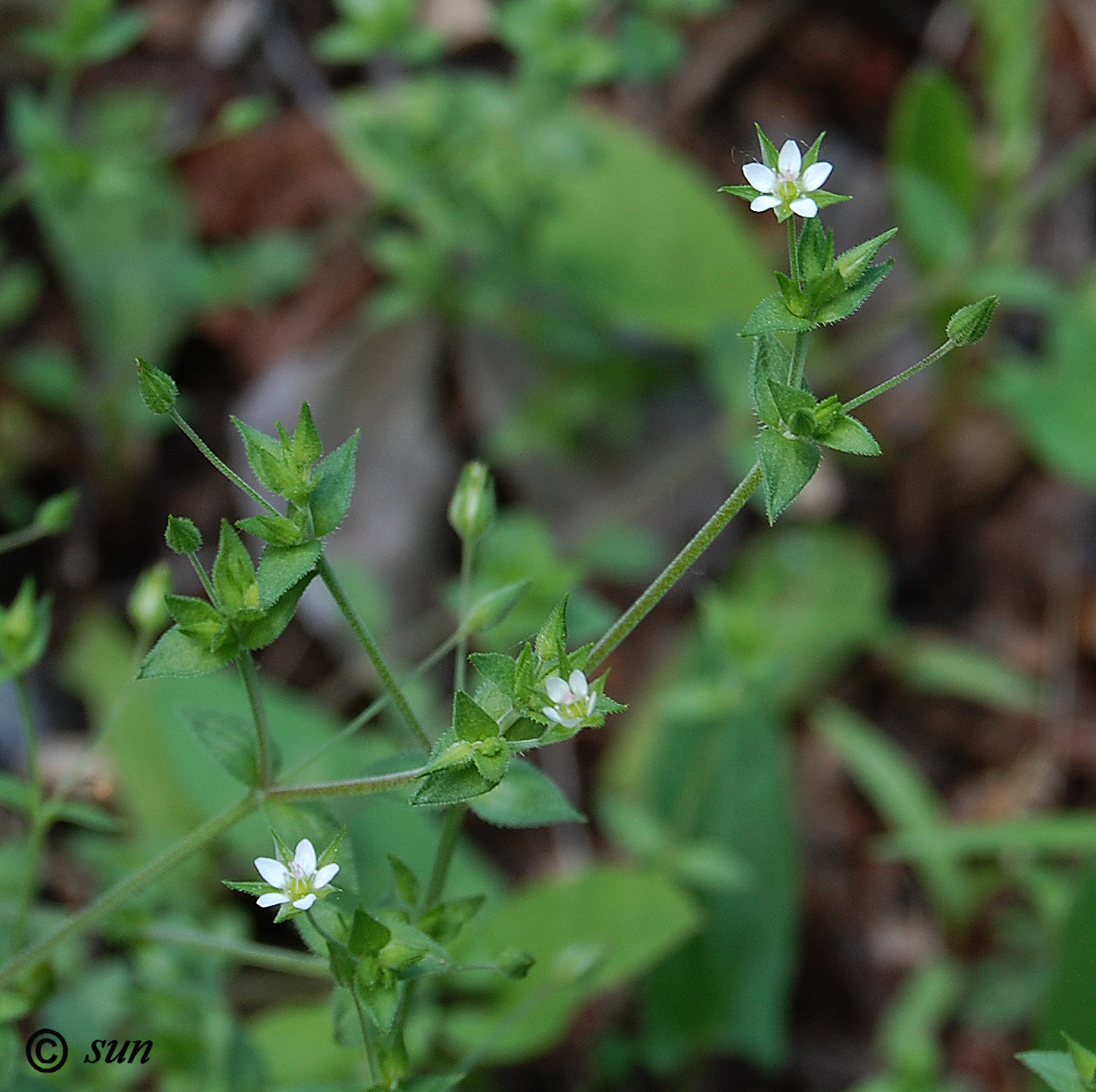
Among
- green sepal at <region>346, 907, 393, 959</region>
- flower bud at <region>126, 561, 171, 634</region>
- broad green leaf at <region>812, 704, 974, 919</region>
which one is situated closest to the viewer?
green sepal at <region>346, 907, 393, 959</region>

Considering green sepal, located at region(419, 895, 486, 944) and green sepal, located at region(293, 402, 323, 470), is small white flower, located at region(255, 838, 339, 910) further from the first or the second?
green sepal, located at region(293, 402, 323, 470)

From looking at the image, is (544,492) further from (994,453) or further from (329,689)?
(994,453)

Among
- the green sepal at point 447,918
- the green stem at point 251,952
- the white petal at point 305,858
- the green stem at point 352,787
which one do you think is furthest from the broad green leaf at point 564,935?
the white petal at point 305,858

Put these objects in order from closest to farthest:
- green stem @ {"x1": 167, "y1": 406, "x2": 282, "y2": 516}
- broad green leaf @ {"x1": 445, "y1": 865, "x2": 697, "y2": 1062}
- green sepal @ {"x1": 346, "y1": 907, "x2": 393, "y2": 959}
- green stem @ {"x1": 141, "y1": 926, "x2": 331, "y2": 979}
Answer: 1. green stem @ {"x1": 167, "y1": 406, "x2": 282, "y2": 516}
2. green sepal @ {"x1": 346, "y1": 907, "x2": 393, "y2": 959}
3. green stem @ {"x1": 141, "y1": 926, "x2": 331, "y2": 979}
4. broad green leaf @ {"x1": 445, "y1": 865, "x2": 697, "y2": 1062}

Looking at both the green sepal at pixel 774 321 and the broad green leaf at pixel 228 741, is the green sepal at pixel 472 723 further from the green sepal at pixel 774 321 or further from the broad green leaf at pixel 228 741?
the green sepal at pixel 774 321

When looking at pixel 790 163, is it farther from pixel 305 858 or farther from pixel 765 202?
pixel 305 858

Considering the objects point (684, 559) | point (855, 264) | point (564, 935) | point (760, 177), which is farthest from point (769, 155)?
point (564, 935)

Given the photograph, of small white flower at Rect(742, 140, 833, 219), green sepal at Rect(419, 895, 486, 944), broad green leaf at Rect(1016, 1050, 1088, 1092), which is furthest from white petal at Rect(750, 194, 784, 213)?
broad green leaf at Rect(1016, 1050, 1088, 1092)
